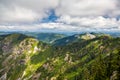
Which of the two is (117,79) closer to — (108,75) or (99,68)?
(108,75)

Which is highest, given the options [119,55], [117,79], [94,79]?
[119,55]

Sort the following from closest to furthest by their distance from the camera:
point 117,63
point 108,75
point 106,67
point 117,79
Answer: point 117,79 → point 117,63 → point 108,75 → point 106,67

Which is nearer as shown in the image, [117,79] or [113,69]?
[117,79]

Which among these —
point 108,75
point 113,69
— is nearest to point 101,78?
point 108,75

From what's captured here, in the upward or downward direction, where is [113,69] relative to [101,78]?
upward

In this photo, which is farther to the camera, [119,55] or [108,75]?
[108,75]

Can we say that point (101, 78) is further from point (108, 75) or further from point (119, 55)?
point (119, 55)

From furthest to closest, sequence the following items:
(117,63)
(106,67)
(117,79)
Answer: (106,67)
(117,63)
(117,79)

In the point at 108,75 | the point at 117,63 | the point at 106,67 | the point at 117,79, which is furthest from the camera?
the point at 106,67

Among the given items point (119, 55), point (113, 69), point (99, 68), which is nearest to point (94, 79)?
point (99, 68)
